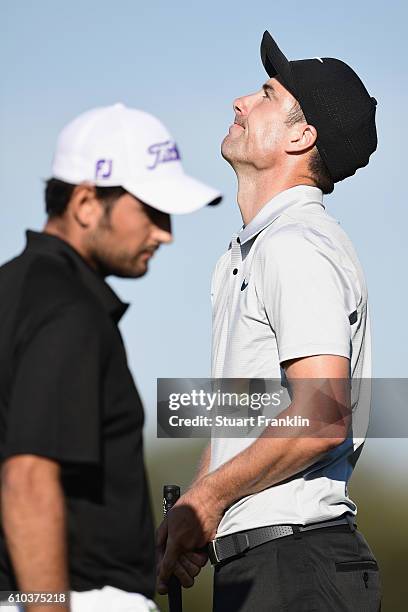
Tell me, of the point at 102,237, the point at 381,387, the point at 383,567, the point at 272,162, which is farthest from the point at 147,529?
the point at 383,567

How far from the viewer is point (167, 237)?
319 centimetres

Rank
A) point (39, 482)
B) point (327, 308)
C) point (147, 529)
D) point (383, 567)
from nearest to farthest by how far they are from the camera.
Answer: point (39, 482)
point (147, 529)
point (327, 308)
point (383, 567)

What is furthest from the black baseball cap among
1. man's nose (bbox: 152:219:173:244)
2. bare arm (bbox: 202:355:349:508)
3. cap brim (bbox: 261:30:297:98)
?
man's nose (bbox: 152:219:173:244)

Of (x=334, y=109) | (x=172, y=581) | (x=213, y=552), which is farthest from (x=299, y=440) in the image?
(x=334, y=109)

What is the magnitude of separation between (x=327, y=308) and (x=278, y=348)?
0.69ft

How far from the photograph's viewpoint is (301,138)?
462 cm

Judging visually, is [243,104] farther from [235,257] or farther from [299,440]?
[299,440]

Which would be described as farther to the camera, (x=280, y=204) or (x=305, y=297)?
(x=280, y=204)

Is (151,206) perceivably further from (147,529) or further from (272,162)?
(272,162)

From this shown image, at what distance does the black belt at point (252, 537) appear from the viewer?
156 inches

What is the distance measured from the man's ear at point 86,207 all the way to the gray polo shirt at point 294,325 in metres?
1.02

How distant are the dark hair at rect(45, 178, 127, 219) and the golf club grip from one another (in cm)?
151

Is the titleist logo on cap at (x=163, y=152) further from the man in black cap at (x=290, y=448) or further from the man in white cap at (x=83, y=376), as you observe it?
the man in black cap at (x=290, y=448)

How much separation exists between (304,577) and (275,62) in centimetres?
203
